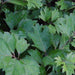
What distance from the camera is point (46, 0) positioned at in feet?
6.55

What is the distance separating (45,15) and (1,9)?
1.38 feet

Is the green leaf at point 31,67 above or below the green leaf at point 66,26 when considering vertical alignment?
below

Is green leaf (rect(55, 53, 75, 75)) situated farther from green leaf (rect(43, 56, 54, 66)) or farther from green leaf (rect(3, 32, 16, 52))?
green leaf (rect(3, 32, 16, 52))

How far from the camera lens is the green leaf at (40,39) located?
4.87ft

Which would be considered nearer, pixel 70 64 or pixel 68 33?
pixel 70 64

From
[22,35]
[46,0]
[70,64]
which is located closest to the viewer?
[70,64]

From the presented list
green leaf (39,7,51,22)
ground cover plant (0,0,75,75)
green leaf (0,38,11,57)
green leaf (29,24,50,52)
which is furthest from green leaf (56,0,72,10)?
green leaf (0,38,11,57)

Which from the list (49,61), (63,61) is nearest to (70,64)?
(63,61)

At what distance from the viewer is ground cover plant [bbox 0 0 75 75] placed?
1.32 m

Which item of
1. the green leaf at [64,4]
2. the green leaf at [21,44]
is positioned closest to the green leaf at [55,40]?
the green leaf at [21,44]

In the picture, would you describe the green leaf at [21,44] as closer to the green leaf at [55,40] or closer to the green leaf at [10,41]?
the green leaf at [10,41]

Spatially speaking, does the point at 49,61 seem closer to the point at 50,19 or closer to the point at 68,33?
the point at 68,33

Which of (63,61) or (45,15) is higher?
(45,15)

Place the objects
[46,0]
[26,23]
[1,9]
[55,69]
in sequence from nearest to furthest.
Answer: [55,69], [26,23], [1,9], [46,0]
